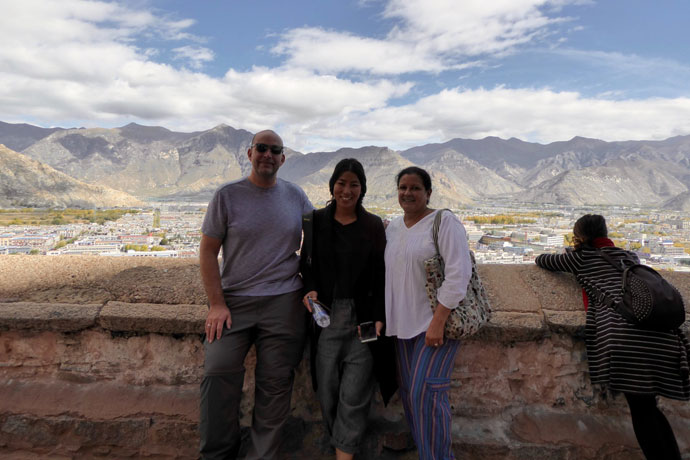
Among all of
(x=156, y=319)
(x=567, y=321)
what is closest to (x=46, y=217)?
(x=156, y=319)

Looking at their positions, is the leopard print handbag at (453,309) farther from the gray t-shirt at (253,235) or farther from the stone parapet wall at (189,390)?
the gray t-shirt at (253,235)

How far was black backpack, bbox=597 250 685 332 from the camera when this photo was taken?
1.82 meters

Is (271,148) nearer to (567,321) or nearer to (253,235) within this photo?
(253,235)

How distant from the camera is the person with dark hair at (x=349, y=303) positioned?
1937mm

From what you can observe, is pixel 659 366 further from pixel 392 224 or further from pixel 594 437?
pixel 392 224

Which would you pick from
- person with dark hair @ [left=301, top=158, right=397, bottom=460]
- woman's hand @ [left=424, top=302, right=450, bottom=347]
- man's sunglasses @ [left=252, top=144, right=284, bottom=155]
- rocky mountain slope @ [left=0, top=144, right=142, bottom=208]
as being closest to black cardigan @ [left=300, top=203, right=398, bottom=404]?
person with dark hair @ [left=301, top=158, right=397, bottom=460]

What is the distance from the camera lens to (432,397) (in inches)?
72.7

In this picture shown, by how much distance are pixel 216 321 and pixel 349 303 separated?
67 cm

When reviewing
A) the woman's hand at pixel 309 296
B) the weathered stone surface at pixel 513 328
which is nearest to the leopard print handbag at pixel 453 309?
the weathered stone surface at pixel 513 328

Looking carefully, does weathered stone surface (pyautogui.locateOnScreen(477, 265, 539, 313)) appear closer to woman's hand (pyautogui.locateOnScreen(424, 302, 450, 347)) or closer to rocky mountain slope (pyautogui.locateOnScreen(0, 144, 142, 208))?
woman's hand (pyautogui.locateOnScreen(424, 302, 450, 347))

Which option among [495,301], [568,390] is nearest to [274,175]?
[495,301]

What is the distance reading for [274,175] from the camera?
2092 millimetres

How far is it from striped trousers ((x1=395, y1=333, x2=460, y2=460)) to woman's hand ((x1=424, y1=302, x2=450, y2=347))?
6 cm

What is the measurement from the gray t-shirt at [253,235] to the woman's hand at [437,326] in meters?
0.74
